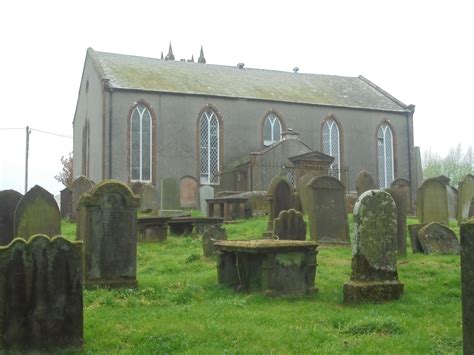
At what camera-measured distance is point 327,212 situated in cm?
1350

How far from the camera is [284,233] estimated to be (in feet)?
38.0

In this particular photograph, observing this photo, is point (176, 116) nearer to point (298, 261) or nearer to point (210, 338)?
point (298, 261)

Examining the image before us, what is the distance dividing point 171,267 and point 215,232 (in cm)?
166

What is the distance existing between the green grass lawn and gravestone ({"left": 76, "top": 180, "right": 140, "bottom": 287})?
353 millimetres

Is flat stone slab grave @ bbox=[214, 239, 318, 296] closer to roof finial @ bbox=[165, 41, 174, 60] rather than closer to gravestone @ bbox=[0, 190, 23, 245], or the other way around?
gravestone @ bbox=[0, 190, 23, 245]

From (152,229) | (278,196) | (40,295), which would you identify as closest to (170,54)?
(278,196)

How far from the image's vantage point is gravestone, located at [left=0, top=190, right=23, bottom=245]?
36.5ft

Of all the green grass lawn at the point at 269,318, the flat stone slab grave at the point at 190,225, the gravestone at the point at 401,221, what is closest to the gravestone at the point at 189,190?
the flat stone slab grave at the point at 190,225

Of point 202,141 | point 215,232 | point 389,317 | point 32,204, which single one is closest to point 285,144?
point 202,141

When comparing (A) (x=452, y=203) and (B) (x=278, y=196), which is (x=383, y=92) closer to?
(A) (x=452, y=203)

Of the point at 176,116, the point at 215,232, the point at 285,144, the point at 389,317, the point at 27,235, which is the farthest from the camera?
the point at 176,116

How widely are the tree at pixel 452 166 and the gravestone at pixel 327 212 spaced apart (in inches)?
1502

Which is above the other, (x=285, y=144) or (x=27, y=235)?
(x=285, y=144)

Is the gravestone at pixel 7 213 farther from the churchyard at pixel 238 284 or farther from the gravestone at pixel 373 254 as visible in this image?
the gravestone at pixel 373 254
